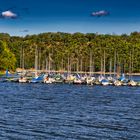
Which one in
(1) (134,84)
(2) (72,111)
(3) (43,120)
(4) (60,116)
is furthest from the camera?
(1) (134,84)

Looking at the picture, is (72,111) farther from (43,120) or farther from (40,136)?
(40,136)

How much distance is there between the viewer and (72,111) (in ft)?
203

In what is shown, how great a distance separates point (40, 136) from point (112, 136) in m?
5.57

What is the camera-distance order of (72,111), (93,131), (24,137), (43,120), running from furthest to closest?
1. (72,111)
2. (43,120)
3. (93,131)
4. (24,137)

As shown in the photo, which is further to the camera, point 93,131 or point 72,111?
point 72,111

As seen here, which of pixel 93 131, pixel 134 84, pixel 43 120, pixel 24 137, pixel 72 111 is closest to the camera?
pixel 24 137

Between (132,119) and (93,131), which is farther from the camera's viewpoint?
(132,119)

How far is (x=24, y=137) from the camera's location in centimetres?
4128

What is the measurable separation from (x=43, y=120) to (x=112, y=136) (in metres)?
10.4

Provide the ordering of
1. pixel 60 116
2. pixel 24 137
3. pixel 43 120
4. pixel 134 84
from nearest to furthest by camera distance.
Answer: pixel 24 137 < pixel 43 120 < pixel 60 116 < pixel 134 84

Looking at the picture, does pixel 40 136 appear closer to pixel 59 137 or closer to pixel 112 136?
pixel 59 137

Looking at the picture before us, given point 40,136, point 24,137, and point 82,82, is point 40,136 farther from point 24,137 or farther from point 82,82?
point 82,82

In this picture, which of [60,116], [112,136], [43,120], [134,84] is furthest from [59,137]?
[134,84]

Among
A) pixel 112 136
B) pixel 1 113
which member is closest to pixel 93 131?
pixel 112 136
